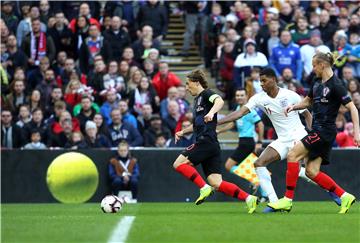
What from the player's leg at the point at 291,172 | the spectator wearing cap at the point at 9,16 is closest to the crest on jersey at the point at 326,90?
the player's leg at the point at 291,172

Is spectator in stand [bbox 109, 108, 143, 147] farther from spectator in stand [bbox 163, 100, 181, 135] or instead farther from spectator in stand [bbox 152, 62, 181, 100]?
spectator in stand [bbox 152, 62, 181, 100]

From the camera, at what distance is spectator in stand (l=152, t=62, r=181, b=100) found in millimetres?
24328

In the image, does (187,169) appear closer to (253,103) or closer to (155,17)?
(253,103)

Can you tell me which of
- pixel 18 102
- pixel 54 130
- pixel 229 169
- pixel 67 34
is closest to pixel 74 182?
pixel 229 169

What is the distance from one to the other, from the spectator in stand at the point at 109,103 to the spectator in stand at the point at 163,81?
1099 mm

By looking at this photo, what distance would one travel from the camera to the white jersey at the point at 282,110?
15.8 m

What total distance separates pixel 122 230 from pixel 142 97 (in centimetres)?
1117

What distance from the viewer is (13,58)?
984 inches

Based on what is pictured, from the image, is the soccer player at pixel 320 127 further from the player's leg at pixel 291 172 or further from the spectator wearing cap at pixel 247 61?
the spectator wearing cap at pixel 247 61

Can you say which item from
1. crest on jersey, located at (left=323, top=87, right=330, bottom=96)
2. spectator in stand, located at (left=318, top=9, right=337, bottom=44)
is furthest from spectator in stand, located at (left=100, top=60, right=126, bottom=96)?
crest on jersey, located at (left=323, top=87, right=330, bottom=96)

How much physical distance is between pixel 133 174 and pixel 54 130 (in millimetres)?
2204

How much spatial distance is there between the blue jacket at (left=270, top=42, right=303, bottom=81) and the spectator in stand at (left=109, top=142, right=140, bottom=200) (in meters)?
4.64

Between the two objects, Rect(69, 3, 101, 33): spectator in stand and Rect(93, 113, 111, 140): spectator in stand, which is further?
Rect(69, 3, 101, 33): spectator in stand

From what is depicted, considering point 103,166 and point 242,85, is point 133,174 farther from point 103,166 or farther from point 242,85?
point 242,85
